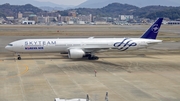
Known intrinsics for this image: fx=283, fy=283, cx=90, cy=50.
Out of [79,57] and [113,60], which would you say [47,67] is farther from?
[113,60]

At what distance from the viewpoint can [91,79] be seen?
31.5 metres

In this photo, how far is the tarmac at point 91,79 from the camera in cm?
2533

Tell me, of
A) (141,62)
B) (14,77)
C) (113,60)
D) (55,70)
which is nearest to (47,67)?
(55,70)

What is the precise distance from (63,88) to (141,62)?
19.1 meters

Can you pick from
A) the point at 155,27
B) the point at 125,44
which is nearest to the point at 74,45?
the point at 125,44

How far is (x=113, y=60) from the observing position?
148 ft

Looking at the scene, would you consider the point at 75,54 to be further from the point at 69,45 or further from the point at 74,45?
the point at 69,45

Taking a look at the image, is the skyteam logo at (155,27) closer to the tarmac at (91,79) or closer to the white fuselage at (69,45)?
the white fuselage at (69,45)

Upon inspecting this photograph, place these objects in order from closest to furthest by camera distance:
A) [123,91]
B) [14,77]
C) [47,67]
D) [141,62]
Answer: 1. [123,91]
2. [14,77]
3. [47,67]
4. [141,62]

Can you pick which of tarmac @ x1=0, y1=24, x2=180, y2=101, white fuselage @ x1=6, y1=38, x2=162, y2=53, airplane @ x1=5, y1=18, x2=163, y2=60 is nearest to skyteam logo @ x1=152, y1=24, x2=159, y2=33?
airplane @ x1=5, y1=18, x2=163, y2=60

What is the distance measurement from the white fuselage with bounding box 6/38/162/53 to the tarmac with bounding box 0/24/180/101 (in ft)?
6.04

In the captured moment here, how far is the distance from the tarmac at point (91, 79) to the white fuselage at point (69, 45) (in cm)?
184

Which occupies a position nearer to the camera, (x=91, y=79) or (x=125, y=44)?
(x=91, y=79)

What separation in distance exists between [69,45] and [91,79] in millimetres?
15202
